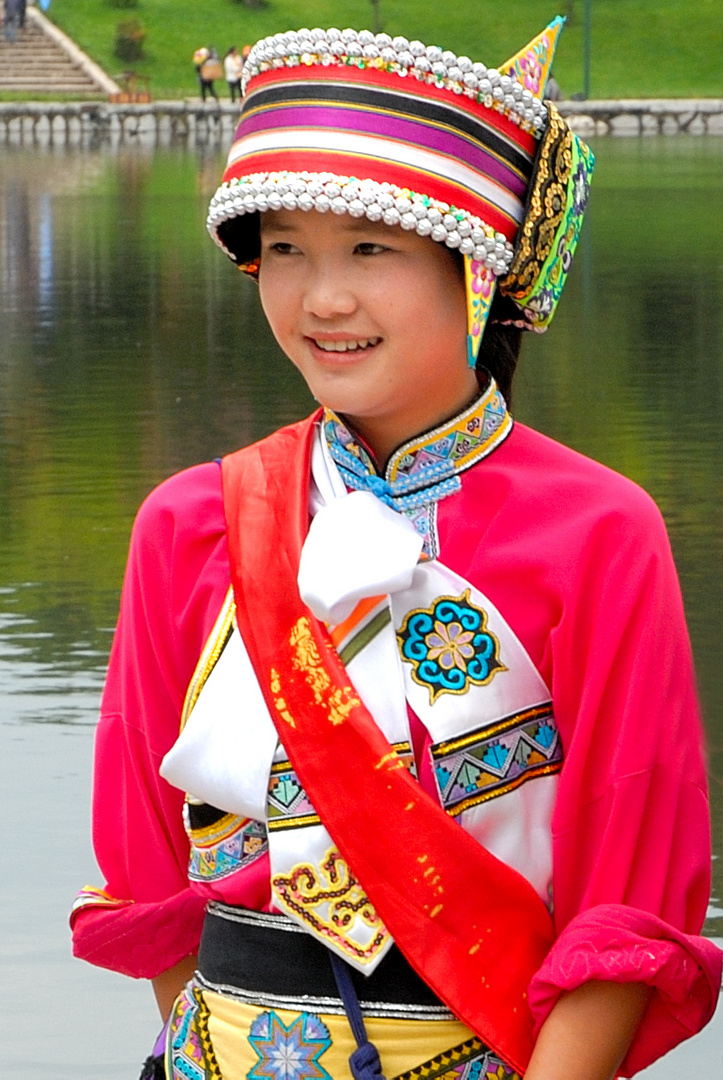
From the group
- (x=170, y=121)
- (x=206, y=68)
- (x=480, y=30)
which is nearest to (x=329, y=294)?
(x=170, y=121)

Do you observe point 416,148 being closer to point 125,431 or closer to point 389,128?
point 389,128

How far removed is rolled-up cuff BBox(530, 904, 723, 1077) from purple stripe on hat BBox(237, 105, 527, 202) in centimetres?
72

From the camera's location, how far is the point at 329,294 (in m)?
2.05

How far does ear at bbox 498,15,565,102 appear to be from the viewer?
206 centimetres

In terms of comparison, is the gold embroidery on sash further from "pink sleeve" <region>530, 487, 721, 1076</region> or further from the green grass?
the green grass

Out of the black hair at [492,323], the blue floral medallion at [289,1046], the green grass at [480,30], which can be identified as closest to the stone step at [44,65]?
the green grass at [480,30]

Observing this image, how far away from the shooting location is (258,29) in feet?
167

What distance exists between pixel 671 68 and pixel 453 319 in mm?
50205

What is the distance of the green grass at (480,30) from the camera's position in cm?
4822

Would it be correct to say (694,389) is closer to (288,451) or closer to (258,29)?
(288,451)

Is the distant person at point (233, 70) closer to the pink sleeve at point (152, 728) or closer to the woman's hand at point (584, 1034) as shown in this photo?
the pink sleeve at point (152, 728)

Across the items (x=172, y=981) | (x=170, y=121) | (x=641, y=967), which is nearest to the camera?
(x=641, y=967)

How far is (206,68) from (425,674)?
42.4 m

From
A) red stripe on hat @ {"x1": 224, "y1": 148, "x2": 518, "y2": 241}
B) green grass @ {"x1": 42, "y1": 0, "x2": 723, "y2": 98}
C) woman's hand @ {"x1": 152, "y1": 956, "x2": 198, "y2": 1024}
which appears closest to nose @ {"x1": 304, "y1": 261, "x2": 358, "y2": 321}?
red stripe on hat @ {"x1": 224, "y1": 148, "x2": 518, "y2": 241}
